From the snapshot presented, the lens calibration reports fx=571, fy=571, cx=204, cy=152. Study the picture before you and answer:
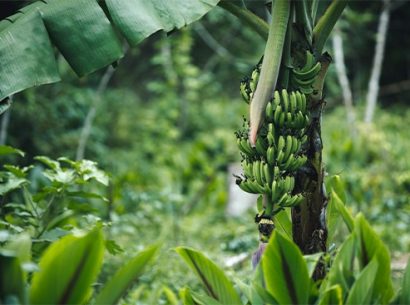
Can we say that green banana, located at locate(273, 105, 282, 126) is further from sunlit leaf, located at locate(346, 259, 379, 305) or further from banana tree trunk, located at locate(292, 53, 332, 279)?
sunlit leaf, located at locate(346, 259, 379, 305)

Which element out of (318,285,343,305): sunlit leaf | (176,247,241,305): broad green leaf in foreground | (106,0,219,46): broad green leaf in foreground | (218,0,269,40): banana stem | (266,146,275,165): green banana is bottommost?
(176,247,241,305): broad green leaf in foreground

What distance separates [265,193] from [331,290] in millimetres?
648

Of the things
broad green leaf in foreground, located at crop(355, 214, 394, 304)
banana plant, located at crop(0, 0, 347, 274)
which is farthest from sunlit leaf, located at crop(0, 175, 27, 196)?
broad green leaf in foreground, located at crop(355, 214, 394, 304)

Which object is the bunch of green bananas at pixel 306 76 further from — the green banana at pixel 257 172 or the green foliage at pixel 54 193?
the green foliage at pixel 54 193

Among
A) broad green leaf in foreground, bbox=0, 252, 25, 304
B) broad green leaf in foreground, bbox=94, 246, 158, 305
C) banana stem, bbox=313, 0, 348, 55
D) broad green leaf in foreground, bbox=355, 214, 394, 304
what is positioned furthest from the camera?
banana stem, bbox=313, 0, 348, 55

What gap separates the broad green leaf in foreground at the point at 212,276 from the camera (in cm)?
184

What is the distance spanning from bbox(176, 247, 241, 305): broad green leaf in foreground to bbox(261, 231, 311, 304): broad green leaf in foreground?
183 millimetres

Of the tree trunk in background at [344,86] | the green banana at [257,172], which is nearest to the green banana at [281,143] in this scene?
the green banana at [257,172]

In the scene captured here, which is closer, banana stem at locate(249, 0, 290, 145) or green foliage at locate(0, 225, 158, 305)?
green foliage at locate(0, 225, 158, 305)

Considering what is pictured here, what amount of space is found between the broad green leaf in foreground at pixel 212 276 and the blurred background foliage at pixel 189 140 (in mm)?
788

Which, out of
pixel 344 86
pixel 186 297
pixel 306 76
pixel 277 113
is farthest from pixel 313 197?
pixel 344 86

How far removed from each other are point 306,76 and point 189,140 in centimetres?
783

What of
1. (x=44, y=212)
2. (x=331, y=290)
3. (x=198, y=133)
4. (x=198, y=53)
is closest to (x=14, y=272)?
(x=331, y=290)

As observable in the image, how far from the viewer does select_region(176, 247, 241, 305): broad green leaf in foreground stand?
6.04ft
